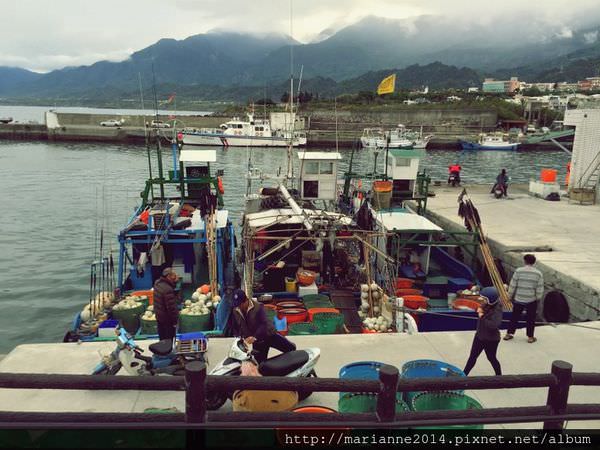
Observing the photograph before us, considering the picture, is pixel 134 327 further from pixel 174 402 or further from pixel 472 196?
pixel 472 196

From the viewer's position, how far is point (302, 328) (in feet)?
34.1

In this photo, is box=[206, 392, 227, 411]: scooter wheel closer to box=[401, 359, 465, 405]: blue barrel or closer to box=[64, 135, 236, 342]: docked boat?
box=[401, 359, 465, 405]: blue barrel

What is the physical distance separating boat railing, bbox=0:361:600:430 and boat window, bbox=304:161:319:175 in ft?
50.2

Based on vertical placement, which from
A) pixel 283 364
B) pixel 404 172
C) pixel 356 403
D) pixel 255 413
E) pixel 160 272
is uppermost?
pixel 404 172

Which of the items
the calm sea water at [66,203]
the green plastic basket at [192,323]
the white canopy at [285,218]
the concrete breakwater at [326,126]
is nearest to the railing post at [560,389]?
the green plastic basket at [192,323]

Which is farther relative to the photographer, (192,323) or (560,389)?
(192,323)

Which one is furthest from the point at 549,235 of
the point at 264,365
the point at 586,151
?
the point at 264,365

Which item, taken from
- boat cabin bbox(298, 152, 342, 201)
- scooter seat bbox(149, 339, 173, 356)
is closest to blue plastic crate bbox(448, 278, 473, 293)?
boat cabin bbox(298, 152, 342, 201)

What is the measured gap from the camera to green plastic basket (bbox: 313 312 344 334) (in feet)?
34.0

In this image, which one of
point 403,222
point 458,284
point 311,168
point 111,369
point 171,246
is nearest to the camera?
point 111,369

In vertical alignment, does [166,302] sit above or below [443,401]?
above

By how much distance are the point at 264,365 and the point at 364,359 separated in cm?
262

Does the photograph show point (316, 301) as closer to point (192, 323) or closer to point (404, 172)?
point (192, 323)

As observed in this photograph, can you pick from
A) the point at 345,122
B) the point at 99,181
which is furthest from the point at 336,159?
the point at 345,122
